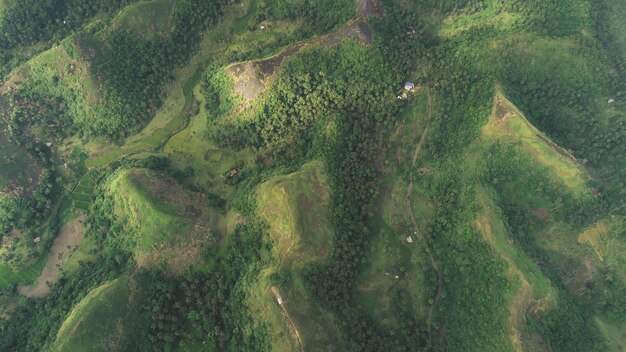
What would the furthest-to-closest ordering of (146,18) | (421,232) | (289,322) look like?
(146,18)
(421,232)
(289,322)

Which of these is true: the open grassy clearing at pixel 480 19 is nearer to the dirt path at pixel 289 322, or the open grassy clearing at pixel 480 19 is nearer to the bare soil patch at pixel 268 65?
the bare soil patch at pixel 268 65

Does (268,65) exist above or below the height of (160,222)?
above

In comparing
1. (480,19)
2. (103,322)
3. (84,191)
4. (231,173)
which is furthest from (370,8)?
(103,322)

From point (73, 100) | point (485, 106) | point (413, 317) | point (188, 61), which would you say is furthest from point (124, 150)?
point (485, 106)

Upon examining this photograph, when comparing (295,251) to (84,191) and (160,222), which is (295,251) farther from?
(84,191)

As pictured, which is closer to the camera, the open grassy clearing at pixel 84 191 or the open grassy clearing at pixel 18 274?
the open grassy clearing at pixel 18 274

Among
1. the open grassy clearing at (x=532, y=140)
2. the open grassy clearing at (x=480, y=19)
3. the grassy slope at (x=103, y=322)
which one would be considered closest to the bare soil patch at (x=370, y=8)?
the open grassy clearing at (x=480, y=19)

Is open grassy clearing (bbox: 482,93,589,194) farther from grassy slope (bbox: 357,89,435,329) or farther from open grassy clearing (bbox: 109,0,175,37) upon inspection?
open grassy clearing (bbox: 109,0,175,37)

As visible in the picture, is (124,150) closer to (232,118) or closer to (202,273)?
(232,118)
